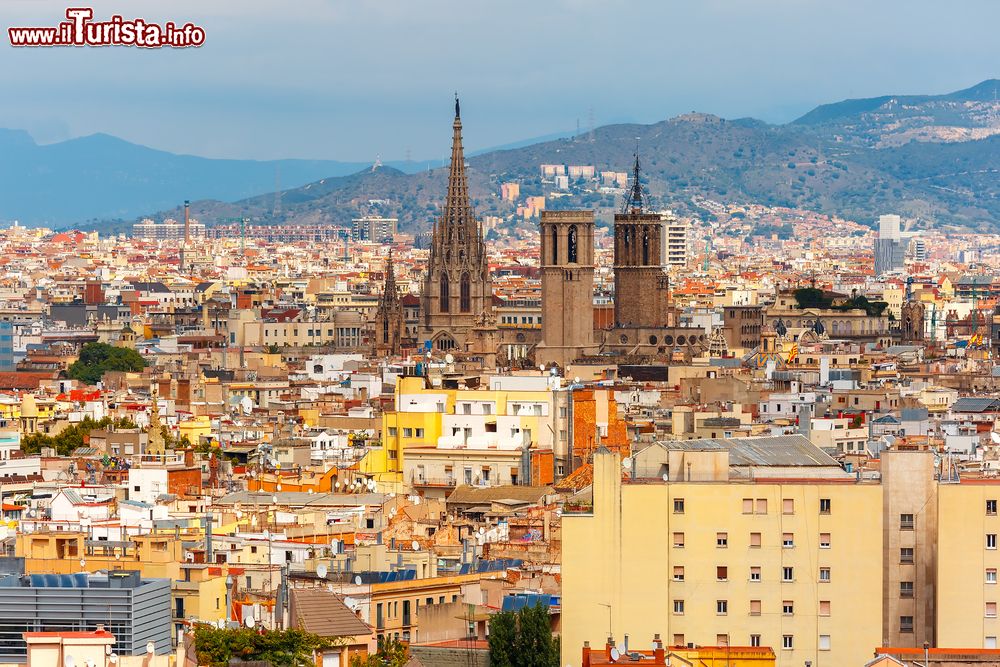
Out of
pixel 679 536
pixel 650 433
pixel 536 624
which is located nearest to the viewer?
pixel 536 624

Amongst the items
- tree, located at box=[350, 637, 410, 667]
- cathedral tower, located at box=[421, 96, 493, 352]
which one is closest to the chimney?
tree, located at box=[350, 637, 410, 667]

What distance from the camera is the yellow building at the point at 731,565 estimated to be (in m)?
30.3

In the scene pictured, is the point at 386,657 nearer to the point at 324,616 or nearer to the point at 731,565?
the point at 324,616

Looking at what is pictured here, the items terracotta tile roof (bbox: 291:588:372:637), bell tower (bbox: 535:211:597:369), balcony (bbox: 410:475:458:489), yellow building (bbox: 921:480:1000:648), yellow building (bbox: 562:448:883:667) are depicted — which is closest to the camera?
terracotta tile roof (bbox: 291:588:372:637)

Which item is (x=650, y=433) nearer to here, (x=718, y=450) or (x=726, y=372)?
(x=718, y=450)

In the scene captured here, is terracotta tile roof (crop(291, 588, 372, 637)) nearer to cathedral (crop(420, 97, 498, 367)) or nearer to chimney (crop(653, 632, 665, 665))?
chimney (crop(653, 632, 665, 665))

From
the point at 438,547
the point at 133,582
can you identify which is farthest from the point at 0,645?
the point at 438,547

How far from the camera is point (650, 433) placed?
5762cm

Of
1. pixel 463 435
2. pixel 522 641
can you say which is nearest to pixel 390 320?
pixel 463 435

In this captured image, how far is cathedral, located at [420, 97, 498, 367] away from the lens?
489ft

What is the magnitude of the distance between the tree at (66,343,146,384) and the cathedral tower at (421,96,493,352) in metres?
28.0

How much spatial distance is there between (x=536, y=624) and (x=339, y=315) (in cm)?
13653

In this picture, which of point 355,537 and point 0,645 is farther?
point 355,537

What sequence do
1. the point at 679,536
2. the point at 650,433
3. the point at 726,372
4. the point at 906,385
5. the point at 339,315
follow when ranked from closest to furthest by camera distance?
1. the point at 679,536
2. the point at 650,433
3. the point at 906,385
4. the point at 726,372
5. the point at 339,315
